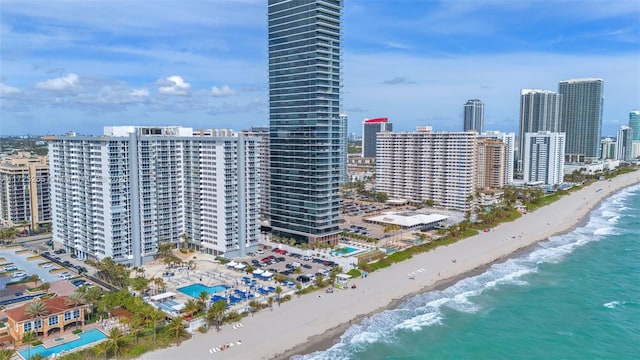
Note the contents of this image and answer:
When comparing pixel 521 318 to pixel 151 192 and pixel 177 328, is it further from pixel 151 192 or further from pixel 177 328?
pixel 151 192

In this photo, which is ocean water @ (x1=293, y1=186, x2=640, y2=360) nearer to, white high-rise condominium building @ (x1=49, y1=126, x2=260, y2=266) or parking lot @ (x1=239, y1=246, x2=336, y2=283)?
parking lot @ (x1=239, y1=246, x2=336, y2=283)

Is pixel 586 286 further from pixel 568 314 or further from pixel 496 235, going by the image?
pixel 496 235

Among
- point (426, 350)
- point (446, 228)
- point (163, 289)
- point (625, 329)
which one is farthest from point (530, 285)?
point (163, 289)

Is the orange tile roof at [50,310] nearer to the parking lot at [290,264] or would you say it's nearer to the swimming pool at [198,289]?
the swimming pool at [198,289]

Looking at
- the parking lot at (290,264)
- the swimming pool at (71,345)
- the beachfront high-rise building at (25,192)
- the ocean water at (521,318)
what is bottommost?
the ocean water at (521,318)

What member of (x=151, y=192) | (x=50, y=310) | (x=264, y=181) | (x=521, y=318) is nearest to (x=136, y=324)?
(x=50, y=310)

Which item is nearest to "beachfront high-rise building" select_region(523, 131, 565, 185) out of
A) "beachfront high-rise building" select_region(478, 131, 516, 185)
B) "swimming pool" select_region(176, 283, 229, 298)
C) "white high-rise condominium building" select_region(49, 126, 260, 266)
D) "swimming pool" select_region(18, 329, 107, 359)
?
"beachfront high-rise building" select_region(478, 131, 516, 185)

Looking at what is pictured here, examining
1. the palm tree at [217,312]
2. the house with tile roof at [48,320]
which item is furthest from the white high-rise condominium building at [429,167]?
the house with tile roof at [48,320]
